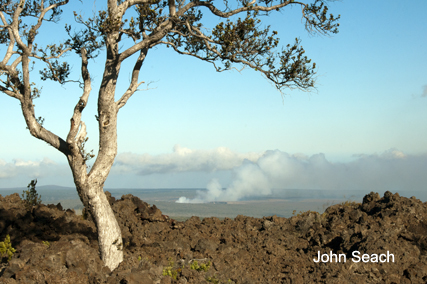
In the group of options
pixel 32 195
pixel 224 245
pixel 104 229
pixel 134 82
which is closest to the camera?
pixel 104 229

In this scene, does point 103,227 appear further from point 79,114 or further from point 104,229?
point 79,114

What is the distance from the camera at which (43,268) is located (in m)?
7.98

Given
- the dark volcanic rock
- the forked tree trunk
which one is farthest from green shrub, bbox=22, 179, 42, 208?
the forked tree trunk

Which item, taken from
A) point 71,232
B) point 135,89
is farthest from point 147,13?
point 71,232

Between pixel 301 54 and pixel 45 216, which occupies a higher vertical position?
pixel 301 54

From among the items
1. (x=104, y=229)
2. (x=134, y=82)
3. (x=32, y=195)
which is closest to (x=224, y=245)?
(x=104, y=229)

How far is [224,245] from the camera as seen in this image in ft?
39.8

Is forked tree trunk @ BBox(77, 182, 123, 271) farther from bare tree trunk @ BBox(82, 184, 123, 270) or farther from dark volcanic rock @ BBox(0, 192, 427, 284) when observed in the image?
dark volcanic rock @ BBox(0, 192, 427, 284)

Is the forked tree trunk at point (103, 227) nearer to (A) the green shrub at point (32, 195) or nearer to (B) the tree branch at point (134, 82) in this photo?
(B) the tree branch at point (134, 82)

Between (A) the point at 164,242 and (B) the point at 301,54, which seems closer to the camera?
(B) the point at 301,54

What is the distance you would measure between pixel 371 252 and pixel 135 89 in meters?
8.40

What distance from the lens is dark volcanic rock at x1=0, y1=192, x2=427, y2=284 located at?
27.5 ft

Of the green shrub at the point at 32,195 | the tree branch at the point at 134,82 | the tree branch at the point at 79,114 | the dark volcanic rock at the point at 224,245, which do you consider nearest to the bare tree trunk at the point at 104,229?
the dark volcanic rock at the point at 224,245

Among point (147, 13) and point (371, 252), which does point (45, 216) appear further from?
point (371, 252)
